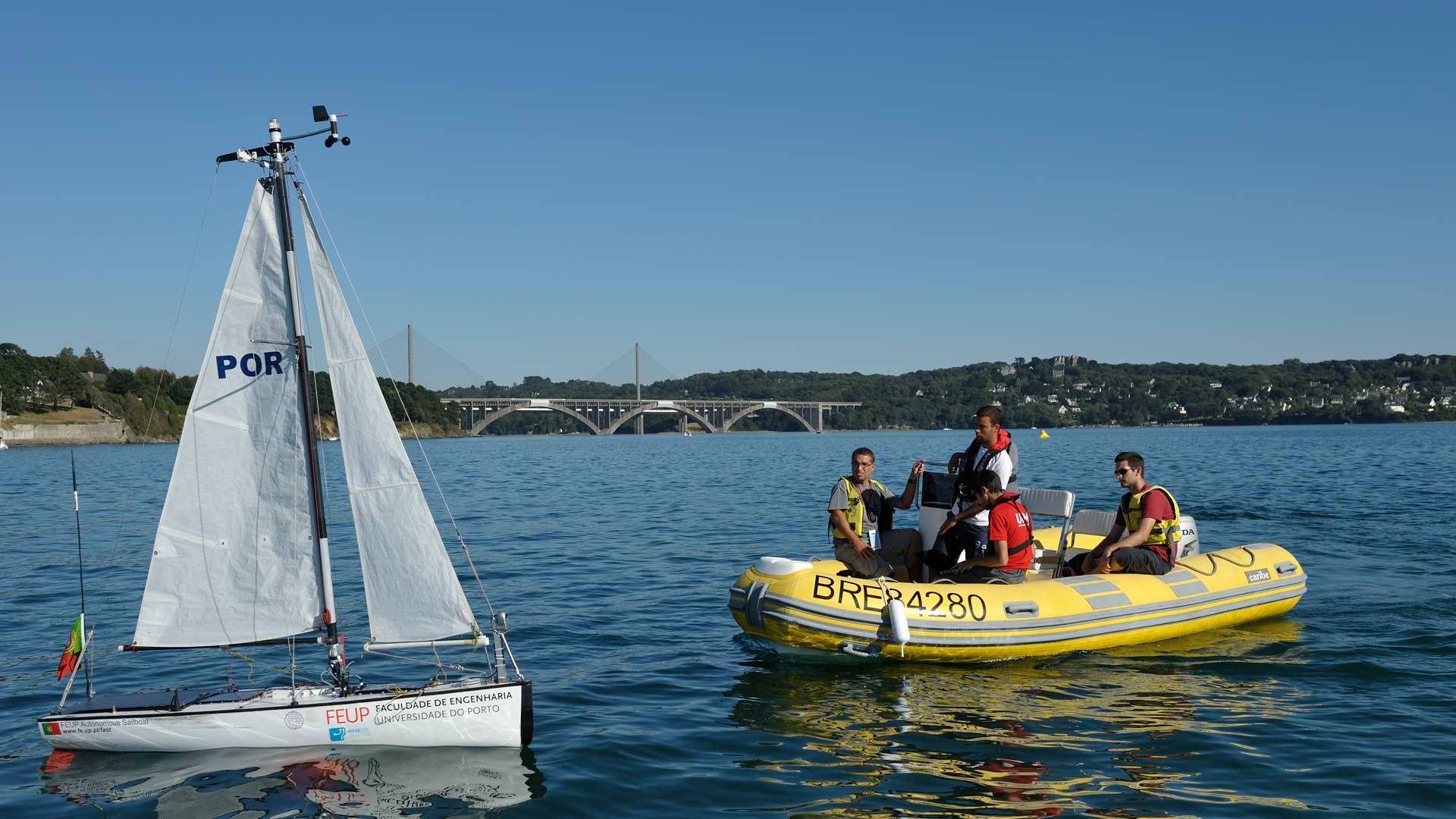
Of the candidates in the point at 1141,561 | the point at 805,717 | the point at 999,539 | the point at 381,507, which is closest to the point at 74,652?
the point at 381,507

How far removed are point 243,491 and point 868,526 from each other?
6783 mm

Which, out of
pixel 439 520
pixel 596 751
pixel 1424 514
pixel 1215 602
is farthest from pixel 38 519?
pixel 1424 514

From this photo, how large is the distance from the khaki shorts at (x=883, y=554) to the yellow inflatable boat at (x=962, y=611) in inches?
12.2

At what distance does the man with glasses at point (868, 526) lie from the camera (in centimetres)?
1145

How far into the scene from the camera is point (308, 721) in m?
7.90

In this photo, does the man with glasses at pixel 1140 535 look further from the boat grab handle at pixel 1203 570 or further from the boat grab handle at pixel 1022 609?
the boat grab handle at pixel 1022 609

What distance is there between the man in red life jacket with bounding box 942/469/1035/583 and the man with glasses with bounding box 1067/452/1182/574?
3.95ft

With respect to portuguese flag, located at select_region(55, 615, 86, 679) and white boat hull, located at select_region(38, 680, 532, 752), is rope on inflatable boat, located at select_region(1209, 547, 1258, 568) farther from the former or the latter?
portuguese flag, located at select_region(55, 615, 86, 679)

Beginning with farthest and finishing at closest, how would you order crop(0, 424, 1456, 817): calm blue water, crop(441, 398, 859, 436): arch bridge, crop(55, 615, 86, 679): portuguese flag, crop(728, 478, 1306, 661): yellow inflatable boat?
crop(441, 398, 859, 436): arch bridge
crop(728, 478, 1306, 661): yellow inflatable boat
crop(55, 615, 86, 679): portuguese flag
crop(0, 424, 1456, 817): calm blue water

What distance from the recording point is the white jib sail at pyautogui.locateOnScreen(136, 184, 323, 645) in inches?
303

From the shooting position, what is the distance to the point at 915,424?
163500 mm

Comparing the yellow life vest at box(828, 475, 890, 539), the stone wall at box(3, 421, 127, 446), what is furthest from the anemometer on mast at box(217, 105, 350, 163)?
the stone wall at box(3, 421, 127, 446)

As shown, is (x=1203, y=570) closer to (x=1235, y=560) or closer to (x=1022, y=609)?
(x=1235, y=560)

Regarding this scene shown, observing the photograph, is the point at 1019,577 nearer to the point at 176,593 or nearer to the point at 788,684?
the point at 788,684
